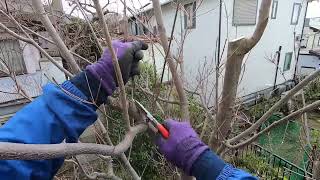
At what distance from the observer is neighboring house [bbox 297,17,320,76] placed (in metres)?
12.9

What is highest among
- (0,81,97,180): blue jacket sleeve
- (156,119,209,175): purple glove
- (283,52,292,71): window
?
(0,81,97,180): blue jacket sleeve

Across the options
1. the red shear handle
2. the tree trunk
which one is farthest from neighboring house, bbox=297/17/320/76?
the red shear handle

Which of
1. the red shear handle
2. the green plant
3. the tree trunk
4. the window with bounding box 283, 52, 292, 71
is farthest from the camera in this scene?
the window with bounding box 283, 52, 292, 71

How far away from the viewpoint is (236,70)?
166cm

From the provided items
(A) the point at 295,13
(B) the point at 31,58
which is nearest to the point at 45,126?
(B) the point at 31,58

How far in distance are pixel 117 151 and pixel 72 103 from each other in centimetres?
39

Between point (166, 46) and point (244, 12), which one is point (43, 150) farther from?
point (244, 12)

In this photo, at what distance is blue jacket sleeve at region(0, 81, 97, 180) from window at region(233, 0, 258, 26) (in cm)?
871

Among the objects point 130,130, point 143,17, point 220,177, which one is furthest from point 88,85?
point 143,17

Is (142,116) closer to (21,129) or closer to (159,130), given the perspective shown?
(159,130)

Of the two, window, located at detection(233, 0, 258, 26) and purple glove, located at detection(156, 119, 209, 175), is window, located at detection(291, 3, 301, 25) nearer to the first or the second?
window, located at detection(233, 0, 258, 26)

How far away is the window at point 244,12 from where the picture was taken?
9159 millimetres

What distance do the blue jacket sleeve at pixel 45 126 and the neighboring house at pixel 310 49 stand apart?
11.4 meters

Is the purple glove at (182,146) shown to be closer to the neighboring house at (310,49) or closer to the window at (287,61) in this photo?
the neighboring house at (310,49)
